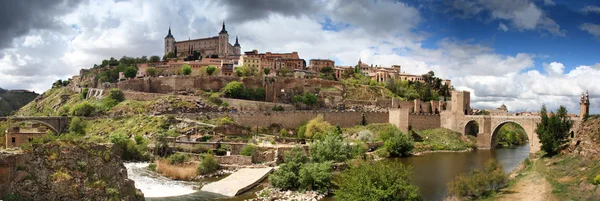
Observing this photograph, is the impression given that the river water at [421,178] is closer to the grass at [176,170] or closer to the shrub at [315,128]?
the grass at [176,170]

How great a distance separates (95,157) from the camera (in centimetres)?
1568

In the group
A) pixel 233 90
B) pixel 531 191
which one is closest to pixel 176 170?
pixel 531 191

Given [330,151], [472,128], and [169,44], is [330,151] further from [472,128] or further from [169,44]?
[169,44]

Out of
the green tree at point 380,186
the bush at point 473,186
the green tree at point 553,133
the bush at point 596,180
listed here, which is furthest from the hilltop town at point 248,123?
the bush at point 596,180

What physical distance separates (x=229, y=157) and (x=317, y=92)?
1266 inches

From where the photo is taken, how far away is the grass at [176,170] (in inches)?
1112

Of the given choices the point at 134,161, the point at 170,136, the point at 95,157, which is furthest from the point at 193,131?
the point at 95,157

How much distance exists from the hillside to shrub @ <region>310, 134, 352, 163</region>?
63370 millimetres

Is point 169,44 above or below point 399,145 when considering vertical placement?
above

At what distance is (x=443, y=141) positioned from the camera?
48344 millimetres

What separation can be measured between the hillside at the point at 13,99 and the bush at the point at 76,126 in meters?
37.5

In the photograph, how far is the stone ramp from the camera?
940 inches

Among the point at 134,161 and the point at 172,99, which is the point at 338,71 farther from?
the point at 134,161

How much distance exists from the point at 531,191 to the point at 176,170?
62.5 feet
